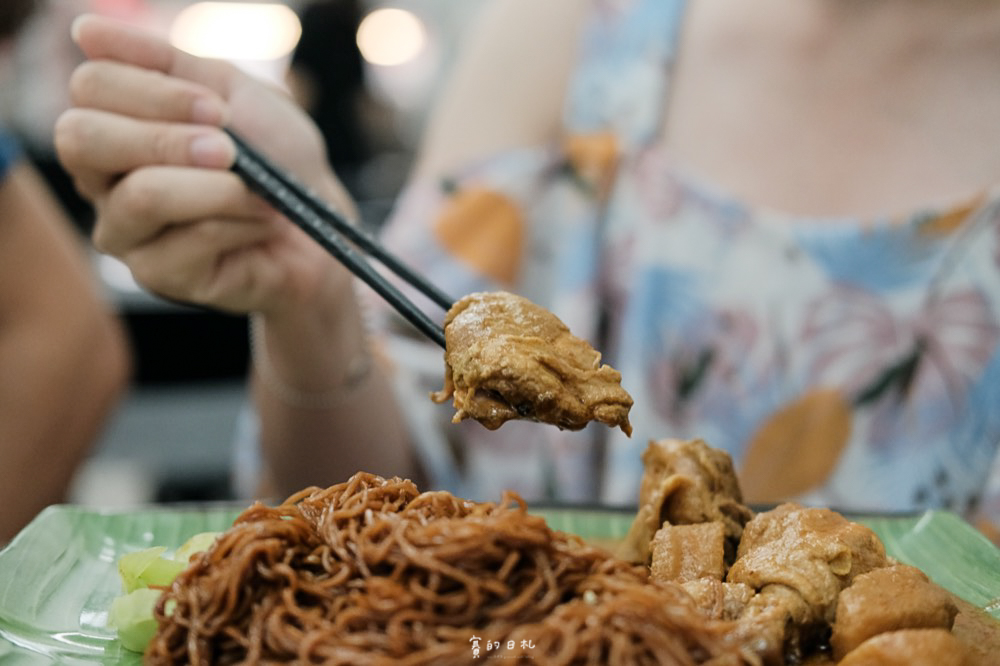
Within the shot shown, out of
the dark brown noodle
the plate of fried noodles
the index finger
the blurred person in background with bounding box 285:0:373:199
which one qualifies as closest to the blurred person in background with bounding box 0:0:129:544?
the index finger

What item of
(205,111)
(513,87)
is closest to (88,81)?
(205,111)

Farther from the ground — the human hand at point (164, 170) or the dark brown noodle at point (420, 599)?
the human hand at point (164, 170)

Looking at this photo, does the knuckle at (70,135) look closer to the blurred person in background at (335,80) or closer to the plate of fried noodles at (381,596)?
the plate of fried noodles at (381,596)

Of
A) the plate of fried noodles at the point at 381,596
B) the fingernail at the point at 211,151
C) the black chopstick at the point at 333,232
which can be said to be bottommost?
the plate of fried noodles at the point at 381,596

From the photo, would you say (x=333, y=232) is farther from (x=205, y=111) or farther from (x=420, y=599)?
(x=420, y=599)

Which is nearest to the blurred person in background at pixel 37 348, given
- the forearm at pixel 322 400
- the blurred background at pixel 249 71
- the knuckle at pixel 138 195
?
the blurred background at pixel 249 71
